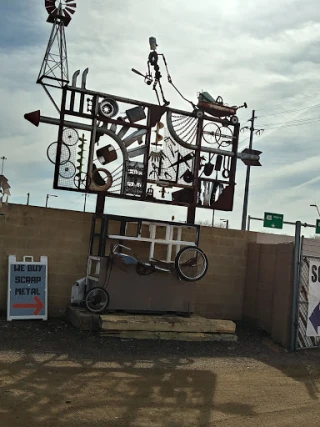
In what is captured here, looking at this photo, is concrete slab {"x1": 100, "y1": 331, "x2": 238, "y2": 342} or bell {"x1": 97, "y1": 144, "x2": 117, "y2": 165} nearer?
concrete slab {"x1": 100, "y1": 331, "x2": 238, "y2": 342}

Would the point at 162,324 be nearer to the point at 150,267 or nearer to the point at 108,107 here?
the point at 150,267

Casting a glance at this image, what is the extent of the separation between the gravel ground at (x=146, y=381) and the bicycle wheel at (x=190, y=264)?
1.60 m

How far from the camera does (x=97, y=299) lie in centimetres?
1054

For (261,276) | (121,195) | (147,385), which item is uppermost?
(121,195)

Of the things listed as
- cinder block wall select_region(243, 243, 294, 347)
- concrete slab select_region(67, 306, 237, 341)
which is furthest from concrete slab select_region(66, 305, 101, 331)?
cinder block wall select_region(243, 243, 294, 347)

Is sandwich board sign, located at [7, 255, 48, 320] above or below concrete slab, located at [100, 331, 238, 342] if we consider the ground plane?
above

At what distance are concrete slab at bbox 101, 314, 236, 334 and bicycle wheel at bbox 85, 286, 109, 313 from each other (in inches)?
13.4

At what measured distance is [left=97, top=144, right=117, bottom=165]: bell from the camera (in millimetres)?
11555

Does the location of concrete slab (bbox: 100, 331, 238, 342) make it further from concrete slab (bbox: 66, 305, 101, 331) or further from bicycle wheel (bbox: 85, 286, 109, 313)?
bicycle wheel (bbox: 85, 286, 109, 313)

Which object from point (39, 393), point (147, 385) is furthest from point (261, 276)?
point (39, 393)

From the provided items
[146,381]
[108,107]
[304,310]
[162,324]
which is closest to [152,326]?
[162,324]

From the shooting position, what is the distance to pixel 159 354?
9.17 metres

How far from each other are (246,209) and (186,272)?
59.3 ft

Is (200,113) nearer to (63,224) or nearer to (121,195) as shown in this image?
(121,195)
